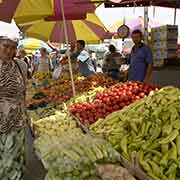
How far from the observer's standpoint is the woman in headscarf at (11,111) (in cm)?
559

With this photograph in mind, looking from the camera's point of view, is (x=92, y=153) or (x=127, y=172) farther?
(x=92, y=153)

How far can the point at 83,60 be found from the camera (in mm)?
11773

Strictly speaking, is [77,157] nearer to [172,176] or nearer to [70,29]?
[172,176]

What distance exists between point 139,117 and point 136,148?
0.72 meters

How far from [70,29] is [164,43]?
4361 mm

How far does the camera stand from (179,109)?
14.7 ft

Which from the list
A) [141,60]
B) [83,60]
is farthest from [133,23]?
[141,60]

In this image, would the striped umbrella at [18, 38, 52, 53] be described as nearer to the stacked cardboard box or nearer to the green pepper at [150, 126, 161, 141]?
the stacked cardboard box

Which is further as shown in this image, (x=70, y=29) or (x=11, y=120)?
(x=70, y=29)

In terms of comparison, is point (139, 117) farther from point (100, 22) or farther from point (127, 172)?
point (100, 22)

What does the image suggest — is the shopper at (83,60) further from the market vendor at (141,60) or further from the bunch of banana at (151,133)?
the bunch of banana at (151,133)

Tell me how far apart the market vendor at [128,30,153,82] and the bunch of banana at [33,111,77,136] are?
2163 mm

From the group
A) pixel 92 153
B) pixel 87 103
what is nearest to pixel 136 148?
pixel 92 153

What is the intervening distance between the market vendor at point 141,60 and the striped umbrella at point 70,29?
18.0 feet
